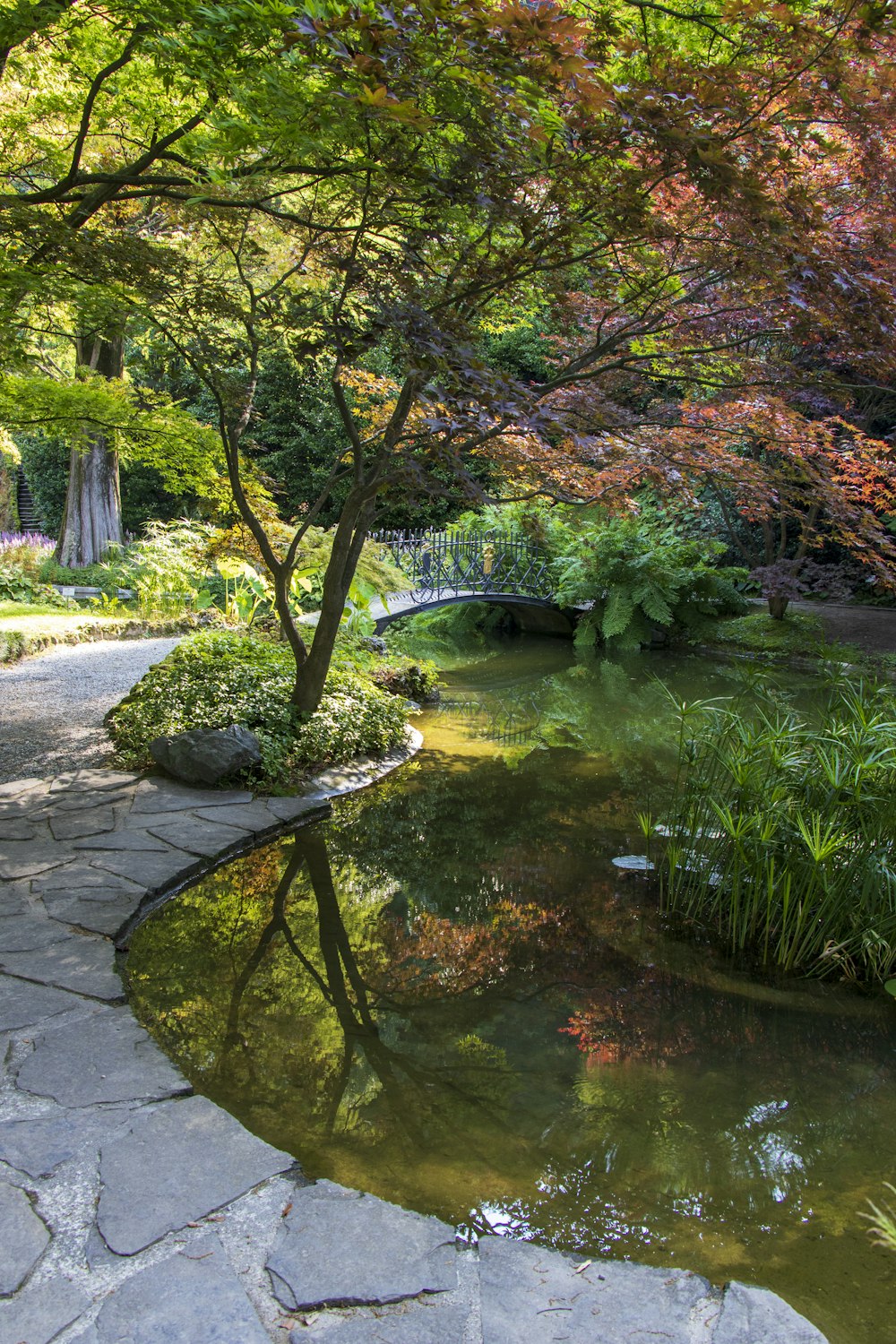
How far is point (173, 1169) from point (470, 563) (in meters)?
12.1

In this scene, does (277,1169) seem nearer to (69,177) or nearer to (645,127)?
(645,127)

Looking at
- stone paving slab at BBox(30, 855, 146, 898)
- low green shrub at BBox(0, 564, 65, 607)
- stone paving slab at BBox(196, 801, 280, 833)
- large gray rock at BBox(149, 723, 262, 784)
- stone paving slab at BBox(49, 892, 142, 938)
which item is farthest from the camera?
low green shrub at BBox(0, 564, 65, 607)

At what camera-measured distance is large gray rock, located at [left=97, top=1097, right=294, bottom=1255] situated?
1934 mm

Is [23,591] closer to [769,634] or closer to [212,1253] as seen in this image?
[769,634]

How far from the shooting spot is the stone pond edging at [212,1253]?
1701 millimetres

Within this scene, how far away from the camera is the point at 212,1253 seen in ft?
6.09

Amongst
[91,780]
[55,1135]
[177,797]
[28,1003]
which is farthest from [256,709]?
[55,1135]

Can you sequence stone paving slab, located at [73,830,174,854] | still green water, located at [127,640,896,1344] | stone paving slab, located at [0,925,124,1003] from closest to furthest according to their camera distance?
still green water, located at [127,640,896,1344] < stone paving slab, located at [0,925,124,1003] < stone paving slab, located at [73,830,174,854]

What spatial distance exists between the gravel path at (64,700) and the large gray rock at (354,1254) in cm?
388

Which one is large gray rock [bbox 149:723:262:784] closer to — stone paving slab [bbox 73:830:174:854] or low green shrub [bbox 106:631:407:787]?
low green shrub [bbox 106:631:407:787]

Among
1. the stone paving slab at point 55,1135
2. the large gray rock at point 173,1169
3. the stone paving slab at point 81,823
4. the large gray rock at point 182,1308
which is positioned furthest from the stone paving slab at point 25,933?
the large gray rock at point 182,1308

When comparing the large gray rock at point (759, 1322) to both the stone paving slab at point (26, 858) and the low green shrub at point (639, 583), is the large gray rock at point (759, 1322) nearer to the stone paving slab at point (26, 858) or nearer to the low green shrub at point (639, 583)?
the stone paving slab at point (26, 858)

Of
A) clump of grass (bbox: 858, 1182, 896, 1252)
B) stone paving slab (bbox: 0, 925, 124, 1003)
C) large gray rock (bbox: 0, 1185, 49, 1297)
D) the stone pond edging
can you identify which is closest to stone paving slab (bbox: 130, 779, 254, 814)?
stone paving slab (bbox: 0, 925, 124, 1003)

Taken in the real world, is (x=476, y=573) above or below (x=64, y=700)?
above
